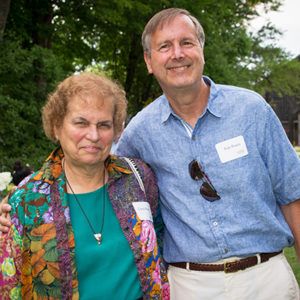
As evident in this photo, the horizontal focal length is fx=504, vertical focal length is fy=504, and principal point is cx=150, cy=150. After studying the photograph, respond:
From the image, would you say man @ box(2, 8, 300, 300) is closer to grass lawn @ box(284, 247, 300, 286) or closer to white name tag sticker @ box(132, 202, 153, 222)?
white name tag sticker @ box(132, 202, 153, 222)

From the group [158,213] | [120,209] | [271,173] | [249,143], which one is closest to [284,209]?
[271,173]

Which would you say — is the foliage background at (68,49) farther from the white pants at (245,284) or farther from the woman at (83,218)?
the white pants at (245,284)

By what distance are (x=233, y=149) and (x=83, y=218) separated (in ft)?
2.82

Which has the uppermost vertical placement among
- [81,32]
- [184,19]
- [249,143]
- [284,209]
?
[81,32]

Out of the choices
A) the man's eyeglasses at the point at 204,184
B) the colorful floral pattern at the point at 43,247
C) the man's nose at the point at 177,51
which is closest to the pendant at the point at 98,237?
the colorful floral pattern at the point at 43,247

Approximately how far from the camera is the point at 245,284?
265cm

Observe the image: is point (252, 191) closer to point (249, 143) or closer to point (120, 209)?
point (249, 143)

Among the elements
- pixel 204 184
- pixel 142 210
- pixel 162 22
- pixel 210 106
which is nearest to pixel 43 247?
pixel 142 210

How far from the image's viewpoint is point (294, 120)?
54.7 meters

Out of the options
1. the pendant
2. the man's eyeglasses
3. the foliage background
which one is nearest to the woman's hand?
the pendant

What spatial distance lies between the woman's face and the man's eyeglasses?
484mm

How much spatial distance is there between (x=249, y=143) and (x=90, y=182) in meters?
0.86

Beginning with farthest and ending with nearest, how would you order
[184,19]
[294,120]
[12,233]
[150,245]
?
[294,120] → [184,19] → [150,245] → [12,233]

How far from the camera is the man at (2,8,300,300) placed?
2.66 meters
